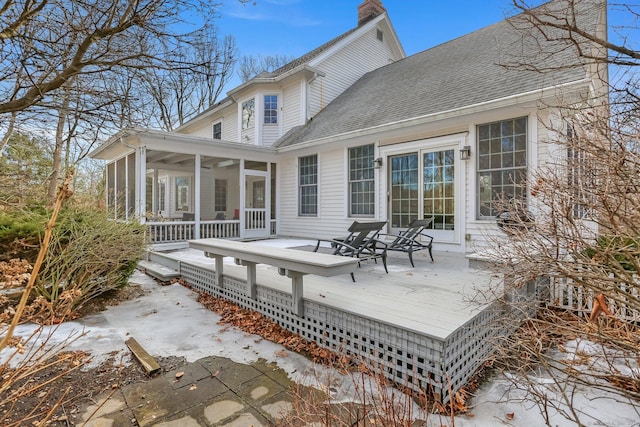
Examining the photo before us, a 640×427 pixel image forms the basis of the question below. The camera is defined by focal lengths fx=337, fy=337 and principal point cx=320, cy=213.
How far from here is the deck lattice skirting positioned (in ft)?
8.61

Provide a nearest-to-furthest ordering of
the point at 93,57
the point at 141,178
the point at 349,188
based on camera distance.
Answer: the point at 93,57 < the point at 141,178 < the point at 349,188

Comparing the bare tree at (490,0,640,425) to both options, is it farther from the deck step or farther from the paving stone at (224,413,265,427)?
the deck step

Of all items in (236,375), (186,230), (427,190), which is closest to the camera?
(236,375)

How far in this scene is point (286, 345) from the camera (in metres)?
3.61

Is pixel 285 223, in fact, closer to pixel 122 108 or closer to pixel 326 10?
pixel 122 108

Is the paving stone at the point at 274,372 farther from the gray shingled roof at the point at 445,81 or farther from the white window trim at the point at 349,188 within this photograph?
the white window trim at the point at 349,188

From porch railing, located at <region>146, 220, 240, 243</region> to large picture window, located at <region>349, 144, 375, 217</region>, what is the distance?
3.57 meters

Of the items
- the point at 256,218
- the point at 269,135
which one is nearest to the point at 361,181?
the point at 256,218

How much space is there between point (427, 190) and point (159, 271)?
19.7ft

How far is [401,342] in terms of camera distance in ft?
9.30

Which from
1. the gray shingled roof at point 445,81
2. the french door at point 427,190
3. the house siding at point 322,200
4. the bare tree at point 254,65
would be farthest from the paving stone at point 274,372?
the bare tree at point 254,65

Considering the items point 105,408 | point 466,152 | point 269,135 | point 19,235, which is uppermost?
point 269,135

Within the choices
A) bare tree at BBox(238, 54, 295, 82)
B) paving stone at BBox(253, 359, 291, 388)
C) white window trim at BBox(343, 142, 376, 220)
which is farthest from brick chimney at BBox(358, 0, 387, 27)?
paving stone at BBox(253, 359, 291, 388)

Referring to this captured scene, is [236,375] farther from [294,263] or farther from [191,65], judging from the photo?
[191,65]
